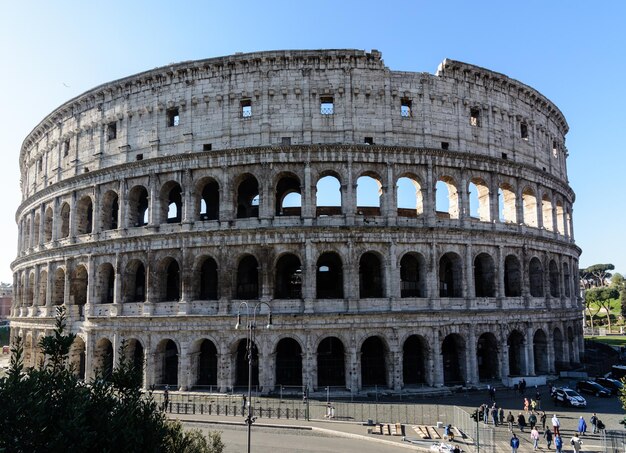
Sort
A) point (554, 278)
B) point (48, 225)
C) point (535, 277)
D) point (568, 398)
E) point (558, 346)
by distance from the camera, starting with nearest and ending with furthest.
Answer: point (568, 398) → point (535, 277) → point (558, 346) → point (554, 278) → point (48, 225)

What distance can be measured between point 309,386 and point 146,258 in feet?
44.3

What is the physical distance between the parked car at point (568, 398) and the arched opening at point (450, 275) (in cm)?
759

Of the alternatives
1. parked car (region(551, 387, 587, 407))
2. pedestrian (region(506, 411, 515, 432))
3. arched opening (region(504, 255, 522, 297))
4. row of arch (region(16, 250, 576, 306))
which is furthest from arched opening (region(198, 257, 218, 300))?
parked car (region(551, 387, 587, 407))

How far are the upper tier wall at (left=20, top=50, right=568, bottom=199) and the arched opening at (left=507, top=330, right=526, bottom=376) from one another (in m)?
12.8

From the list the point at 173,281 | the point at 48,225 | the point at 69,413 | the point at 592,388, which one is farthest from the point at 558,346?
the point at 48,225

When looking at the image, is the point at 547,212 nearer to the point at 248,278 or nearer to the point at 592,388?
the point at 592,388

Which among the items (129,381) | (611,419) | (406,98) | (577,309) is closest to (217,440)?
(129,381)

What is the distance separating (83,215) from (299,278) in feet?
57.5

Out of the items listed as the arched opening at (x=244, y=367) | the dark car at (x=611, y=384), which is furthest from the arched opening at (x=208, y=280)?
the dark car at (x=611, y=384)

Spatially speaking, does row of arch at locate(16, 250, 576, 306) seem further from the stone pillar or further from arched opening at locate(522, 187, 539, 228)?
arched opening at locate(522, 187, 539, 228)

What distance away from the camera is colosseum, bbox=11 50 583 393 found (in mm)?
26891

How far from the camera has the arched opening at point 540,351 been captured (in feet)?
103

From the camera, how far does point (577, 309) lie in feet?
115

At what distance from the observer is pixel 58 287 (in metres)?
33.8
